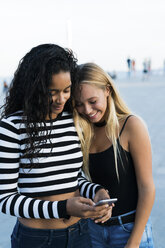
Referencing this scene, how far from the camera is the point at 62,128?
1857mm

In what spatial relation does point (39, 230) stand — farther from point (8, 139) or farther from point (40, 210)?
point (8, 139)

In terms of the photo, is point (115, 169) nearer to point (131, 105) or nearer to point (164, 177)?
point (164, 177)

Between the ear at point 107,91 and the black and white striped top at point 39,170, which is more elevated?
the ear at point 107,91

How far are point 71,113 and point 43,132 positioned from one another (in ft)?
1.14

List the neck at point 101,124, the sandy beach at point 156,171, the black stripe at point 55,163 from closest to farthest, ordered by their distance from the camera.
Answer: the black stripe at point 55,163 → the neck at point 101,124 → the sandy beach at point 156,171

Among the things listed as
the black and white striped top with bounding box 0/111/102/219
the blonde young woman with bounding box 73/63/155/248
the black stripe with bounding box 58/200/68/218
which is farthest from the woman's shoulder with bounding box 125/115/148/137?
the black stripe with bounding box 58/200/68/218

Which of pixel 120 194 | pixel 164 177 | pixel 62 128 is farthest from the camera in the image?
pixel 164 177

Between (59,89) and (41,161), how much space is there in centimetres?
45

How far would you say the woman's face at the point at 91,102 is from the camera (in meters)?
2.04

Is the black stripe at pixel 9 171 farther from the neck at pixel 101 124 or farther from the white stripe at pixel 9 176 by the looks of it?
the neck at pixel 101 124

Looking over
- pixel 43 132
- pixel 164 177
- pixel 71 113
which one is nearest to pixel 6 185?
pixel 43 132

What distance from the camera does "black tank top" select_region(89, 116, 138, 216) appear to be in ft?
6.43

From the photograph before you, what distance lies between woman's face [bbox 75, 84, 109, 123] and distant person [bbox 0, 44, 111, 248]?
0.89 ft

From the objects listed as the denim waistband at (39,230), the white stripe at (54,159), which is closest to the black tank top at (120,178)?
the white stripe at (54,159)
